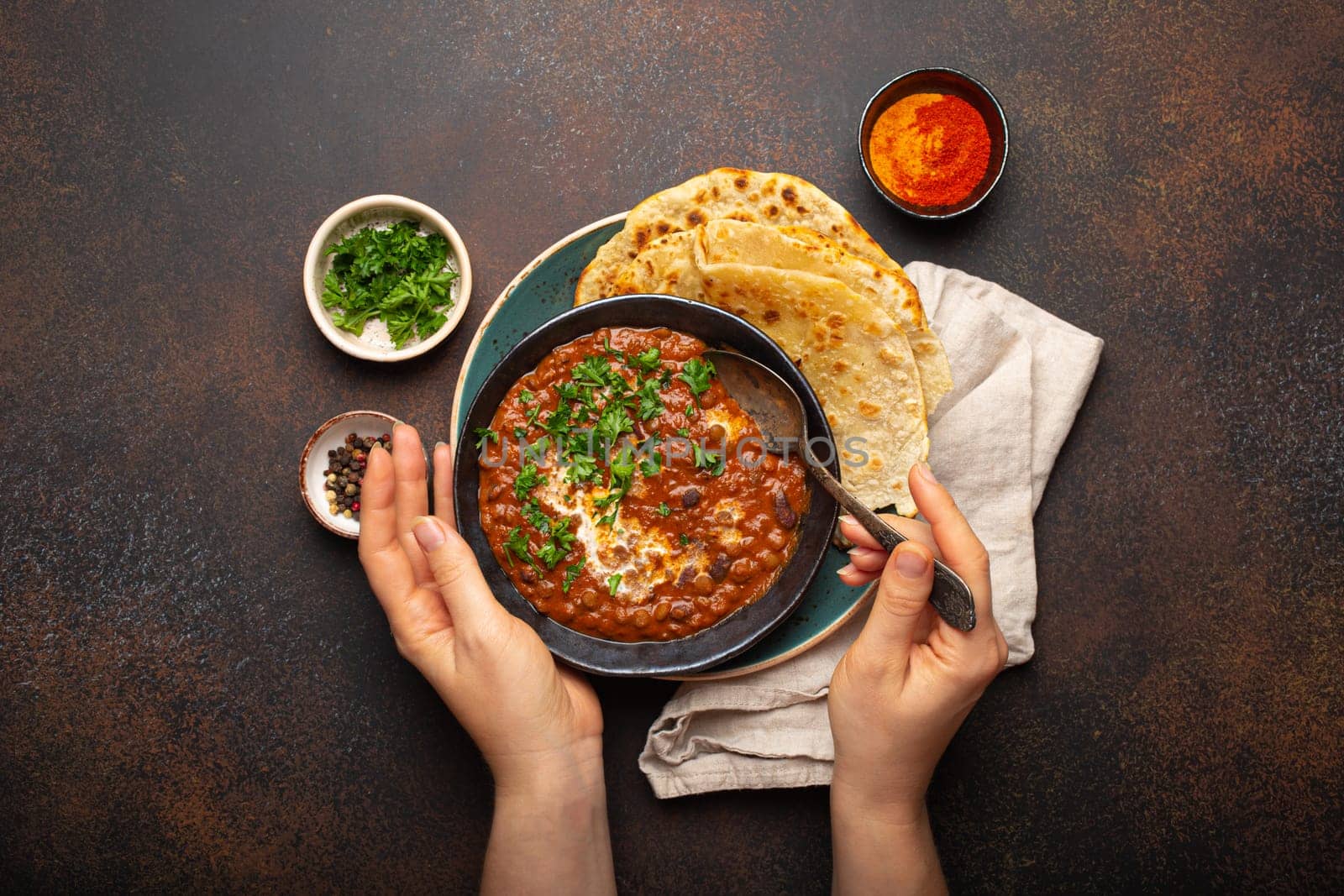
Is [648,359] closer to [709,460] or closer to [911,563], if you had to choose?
[709,460]

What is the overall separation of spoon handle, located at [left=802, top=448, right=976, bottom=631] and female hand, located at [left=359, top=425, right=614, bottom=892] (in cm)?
114

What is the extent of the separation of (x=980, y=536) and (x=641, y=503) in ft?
4.60

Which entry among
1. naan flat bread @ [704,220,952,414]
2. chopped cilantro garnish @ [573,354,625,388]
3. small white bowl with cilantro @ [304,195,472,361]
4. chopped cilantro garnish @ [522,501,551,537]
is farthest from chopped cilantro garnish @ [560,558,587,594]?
naan flat bread @ [704,220,952,414]

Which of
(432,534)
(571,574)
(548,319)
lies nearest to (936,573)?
(571,574)

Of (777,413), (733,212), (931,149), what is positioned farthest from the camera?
(931,149)

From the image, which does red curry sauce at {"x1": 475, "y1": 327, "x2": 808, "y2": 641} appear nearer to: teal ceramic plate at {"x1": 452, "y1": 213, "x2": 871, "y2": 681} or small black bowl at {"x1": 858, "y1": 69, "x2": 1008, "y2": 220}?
teal ceramic plate at {"x1": 452, "y1": 213, "x2": 871, "y2": 681}

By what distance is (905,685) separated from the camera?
2.80 metres

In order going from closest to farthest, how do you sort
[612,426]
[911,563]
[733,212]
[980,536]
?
[911,563] < [612,426] < [733,212] < [980,536]

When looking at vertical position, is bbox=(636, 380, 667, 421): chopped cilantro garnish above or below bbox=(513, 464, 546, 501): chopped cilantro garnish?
above

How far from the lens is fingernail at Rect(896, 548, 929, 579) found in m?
2.59

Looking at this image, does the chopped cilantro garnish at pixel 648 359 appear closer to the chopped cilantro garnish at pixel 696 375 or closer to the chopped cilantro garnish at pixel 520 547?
the chopped cilantro garnish at pixel 696 375

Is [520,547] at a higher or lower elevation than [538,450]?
lower

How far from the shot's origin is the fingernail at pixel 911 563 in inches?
102

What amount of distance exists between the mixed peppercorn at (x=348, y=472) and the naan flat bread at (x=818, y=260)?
1.60 metres
